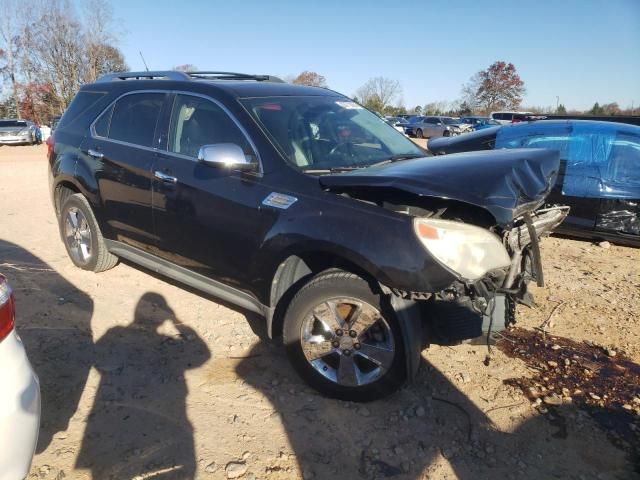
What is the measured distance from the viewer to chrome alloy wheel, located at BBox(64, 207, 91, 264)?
471cm

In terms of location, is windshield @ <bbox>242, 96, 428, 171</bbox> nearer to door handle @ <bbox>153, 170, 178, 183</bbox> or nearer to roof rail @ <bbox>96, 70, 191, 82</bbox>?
door handle @ <bbox>153, 170, 178, 183</bbox>

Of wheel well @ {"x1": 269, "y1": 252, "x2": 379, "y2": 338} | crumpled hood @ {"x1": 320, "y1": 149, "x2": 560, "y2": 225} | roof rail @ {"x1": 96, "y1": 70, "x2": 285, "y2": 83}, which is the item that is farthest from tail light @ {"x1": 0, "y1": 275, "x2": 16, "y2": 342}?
roof rail @ {"x1": 96, "y1": 70, "x2": 285, "y2": 83}

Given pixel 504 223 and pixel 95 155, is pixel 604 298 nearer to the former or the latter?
pixel 504 223

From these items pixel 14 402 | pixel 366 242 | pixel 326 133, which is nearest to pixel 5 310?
pixel 14 402

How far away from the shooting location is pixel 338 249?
2.69 m

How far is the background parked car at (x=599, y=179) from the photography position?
18.5ft

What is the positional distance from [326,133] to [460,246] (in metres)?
1.48

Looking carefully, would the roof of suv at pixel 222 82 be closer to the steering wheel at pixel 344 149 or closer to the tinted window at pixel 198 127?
the tinted window at pixel 198 127

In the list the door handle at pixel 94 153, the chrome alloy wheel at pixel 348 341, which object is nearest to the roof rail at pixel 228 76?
the door handle at pixel 94 153

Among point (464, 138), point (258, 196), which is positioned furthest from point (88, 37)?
point (258, 196)

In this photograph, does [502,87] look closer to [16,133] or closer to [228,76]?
[16,133]

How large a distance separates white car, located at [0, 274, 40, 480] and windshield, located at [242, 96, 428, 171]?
5.85ft

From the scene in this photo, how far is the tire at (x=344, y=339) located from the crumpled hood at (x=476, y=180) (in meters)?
0.59

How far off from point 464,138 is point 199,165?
179 inches
